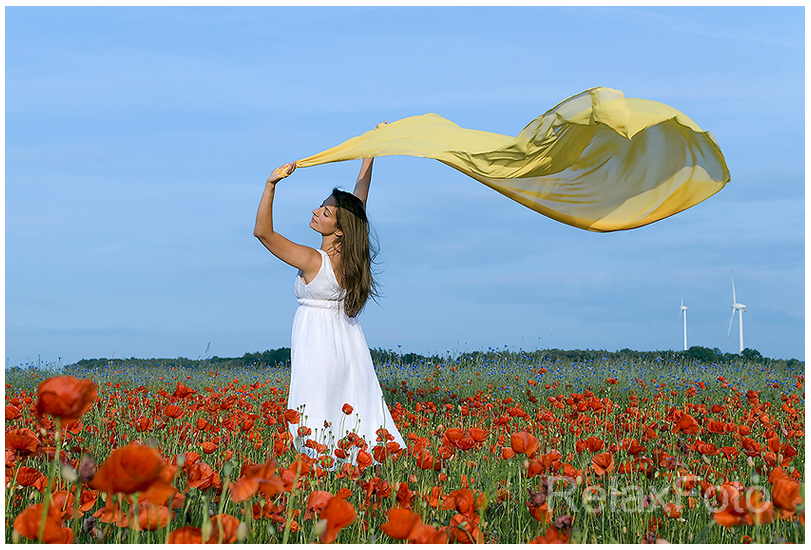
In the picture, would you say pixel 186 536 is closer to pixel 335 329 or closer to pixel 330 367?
pixel 330 367

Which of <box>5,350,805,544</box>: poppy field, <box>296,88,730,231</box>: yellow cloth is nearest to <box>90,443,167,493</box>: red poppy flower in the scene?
<box>5,350,805,544</box>: poppy field

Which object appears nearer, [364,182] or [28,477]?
[28,477]

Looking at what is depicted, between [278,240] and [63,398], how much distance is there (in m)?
3.24

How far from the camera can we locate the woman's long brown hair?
503cm

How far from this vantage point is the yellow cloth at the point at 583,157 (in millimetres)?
4906

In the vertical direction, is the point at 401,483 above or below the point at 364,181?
below

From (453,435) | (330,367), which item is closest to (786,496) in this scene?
(453,435)

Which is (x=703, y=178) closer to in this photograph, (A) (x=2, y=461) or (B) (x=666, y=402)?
(B) (x=666, y=402)

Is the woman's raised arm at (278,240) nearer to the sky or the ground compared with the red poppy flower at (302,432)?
nearer to the sky

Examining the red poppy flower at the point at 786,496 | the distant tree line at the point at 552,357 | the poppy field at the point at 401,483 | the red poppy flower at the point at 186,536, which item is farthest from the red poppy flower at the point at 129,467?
the distant tree line at the point at 552,357

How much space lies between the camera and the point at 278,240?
474cm

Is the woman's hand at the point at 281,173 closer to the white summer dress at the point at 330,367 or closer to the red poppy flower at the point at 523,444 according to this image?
the white summer dress at the point at 330,367

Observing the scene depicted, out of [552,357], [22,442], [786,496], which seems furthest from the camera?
[552,357]

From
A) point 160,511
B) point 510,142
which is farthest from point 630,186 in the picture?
point 160,511
